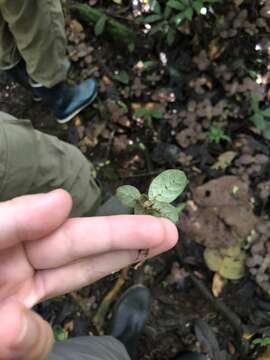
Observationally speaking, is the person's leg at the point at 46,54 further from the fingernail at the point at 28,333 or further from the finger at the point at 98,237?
the fingernail at the point at 28,333

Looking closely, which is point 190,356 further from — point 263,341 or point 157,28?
point 157,28

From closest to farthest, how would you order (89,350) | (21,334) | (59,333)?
(21,334)
(89,350)
(59,333)

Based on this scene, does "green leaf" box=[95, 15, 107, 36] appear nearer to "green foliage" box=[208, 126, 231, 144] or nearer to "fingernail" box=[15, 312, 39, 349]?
"green foliage" box=[208, 126, 231, 144]

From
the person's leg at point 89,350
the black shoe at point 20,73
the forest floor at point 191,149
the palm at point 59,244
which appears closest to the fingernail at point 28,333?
the palm at point 59,244

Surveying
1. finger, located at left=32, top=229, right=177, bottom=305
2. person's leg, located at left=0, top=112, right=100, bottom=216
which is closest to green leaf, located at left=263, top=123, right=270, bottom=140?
person's leg, located at left=0, top=112, right=100, bottom=216

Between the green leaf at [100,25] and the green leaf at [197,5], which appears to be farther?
the green leaf at [100,25]

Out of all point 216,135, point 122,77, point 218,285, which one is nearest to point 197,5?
point 122,77
